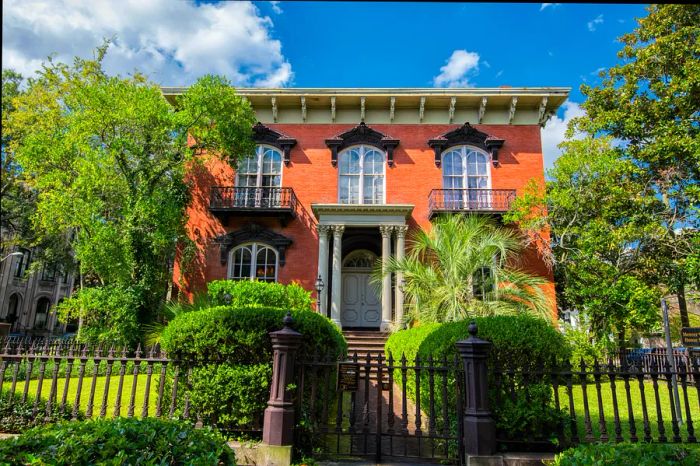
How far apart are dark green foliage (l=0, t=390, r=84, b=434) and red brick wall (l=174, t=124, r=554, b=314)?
11030 millimetres

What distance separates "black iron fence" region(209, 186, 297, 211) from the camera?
1797 centimetres

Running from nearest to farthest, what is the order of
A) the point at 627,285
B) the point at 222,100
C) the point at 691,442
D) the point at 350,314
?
the point at 691,442 → the point at 627,285 → the point at 222,100 → the point at 350,314

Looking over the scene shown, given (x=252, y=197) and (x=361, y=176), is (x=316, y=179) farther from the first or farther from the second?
(x=252, y=197)

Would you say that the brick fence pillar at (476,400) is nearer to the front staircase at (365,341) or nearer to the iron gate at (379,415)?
the iron gate at (379,415)

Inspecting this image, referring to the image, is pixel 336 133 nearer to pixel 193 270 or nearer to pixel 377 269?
pixel 377 269

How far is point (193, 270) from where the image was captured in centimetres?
1803

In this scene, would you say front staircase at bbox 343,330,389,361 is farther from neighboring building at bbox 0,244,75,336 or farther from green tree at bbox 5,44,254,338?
neighboring building at bbox 0,244,75,336

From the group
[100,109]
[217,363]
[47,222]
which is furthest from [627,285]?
A: [47,222]

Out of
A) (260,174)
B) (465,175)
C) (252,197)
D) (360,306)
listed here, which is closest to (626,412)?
(360,306)

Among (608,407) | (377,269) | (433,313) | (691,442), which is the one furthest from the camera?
(377,269)

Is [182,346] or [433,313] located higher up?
A: [433,313]

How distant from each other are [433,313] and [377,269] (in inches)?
240

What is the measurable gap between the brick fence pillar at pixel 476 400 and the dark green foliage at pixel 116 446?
2.96m

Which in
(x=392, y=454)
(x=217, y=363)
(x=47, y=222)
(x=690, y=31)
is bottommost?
(x=392, y=454)
